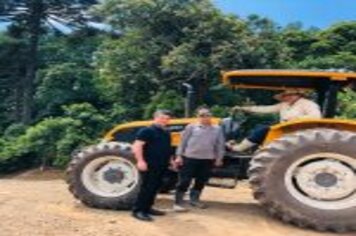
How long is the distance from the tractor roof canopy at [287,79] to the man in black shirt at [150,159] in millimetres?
1150

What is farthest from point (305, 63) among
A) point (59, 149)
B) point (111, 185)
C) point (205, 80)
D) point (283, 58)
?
point (111, 185)

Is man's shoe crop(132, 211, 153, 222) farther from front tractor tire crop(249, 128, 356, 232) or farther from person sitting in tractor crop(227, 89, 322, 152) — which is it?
person sitting in tractor crop(227, 89, 322, 152)

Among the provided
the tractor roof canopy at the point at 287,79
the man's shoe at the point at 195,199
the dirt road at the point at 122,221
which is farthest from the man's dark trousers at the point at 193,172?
the tractor roof canopy at the point at 287,79

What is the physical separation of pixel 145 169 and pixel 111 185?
964 millimetres

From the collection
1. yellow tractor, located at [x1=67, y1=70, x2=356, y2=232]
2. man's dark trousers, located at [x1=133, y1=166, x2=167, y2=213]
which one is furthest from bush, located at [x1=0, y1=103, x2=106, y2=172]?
man's dark trousers, located at [x1=133, y1=166, x2=167, y2=213]

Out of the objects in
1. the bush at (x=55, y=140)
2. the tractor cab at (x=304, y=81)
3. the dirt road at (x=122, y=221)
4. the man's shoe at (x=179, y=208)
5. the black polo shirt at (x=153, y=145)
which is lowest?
the bush at (x=55, y=140)

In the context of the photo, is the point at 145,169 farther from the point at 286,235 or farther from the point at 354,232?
the point at 354,232

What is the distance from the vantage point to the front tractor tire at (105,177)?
31.2 ft

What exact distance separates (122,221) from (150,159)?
80 centimetres

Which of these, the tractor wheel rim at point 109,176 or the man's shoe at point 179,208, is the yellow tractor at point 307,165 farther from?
the man's shoe at point 179,208

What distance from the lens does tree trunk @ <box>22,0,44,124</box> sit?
27.3 meters

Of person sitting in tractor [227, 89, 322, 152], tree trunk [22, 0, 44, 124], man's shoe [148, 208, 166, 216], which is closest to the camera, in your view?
man's shoe [148, 208, 166, 216]

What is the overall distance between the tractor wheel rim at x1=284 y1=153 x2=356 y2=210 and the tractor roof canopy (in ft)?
3.16

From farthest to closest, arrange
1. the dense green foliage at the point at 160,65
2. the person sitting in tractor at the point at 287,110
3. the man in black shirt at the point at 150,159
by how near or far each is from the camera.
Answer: the dense green foliage at the point at 160,65 → the person sitting in tractor at the point at 287,110 → the man in black shirt at the point at 150,159
